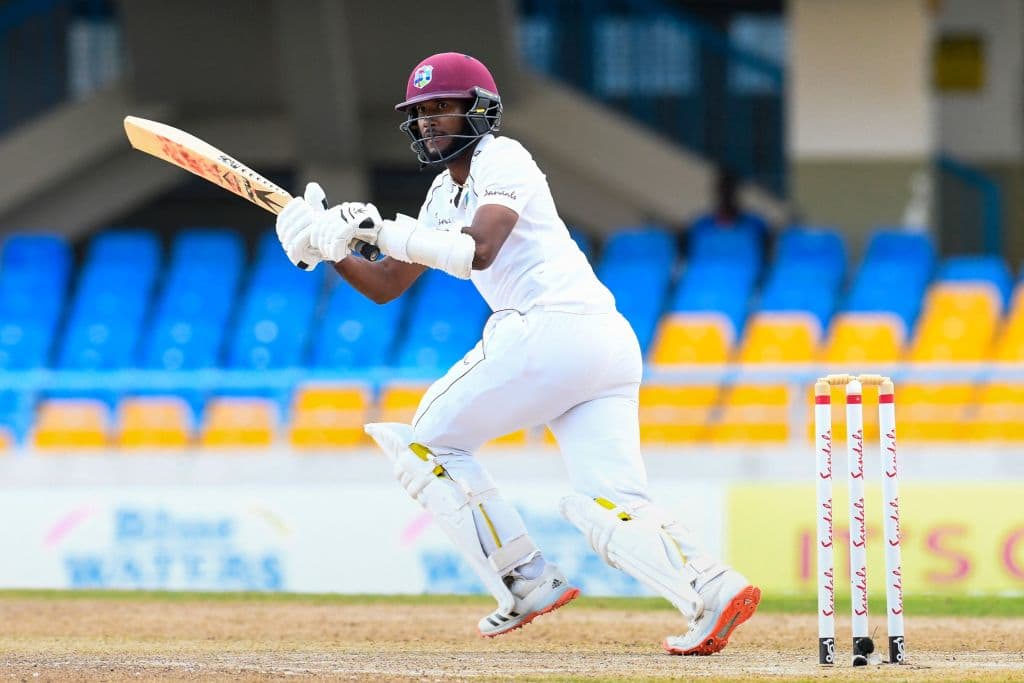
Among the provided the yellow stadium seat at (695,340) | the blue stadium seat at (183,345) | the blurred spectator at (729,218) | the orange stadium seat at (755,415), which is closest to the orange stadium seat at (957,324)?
the orange stadium seat at (755,415)

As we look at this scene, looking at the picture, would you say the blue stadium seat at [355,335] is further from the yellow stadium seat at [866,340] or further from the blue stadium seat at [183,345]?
the yellow stadium seat at [866,340]

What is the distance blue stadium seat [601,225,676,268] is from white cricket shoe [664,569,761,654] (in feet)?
27.2

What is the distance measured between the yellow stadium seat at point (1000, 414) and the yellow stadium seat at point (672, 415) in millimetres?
1753

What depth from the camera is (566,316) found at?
5.68 metres

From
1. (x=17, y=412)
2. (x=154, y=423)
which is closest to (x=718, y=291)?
(x=154, y=423)

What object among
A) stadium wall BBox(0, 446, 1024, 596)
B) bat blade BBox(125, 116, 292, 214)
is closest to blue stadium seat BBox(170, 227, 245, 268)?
stadium wall BBox(0, 446, 1024, 596)

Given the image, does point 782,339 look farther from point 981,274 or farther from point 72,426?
point 72,426

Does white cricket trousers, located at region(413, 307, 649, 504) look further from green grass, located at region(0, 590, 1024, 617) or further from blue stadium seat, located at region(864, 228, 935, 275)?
blue stadium seat, located at region(864, 228, 935, 275)

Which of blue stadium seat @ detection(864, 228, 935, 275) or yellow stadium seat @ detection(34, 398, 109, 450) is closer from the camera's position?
yellow stadium seat @ detection(34, 398, 109, 450)

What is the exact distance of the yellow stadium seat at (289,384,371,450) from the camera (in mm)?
12109

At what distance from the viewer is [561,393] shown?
5.68 meters

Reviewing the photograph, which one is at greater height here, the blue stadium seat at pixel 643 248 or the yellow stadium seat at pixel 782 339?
the blue stadium seat at pixel 643 248

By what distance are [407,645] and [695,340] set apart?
6418 mm

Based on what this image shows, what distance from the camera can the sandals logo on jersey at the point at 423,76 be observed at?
5.79m
